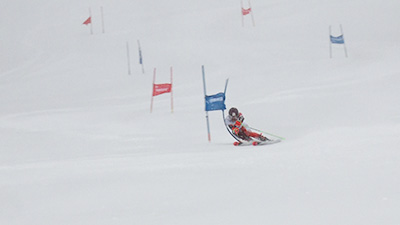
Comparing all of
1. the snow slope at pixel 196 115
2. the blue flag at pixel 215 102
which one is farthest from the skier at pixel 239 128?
the blue flag at pixel 215 102

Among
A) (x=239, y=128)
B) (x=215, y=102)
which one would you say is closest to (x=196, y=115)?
(x=215, y=102)

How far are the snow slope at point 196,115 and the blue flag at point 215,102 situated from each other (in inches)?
30.9

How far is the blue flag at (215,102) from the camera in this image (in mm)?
9797

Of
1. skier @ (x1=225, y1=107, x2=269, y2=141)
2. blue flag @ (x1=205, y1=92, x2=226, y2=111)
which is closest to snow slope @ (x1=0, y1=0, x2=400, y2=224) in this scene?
skier @ (x1=225, y1=107, x2=269, y2=141)

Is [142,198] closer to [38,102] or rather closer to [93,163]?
[93,163]

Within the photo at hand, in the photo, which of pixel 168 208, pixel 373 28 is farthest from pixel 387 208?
pixel 373 28

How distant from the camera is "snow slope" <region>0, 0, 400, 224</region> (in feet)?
14.0

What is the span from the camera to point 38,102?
18.8 metres

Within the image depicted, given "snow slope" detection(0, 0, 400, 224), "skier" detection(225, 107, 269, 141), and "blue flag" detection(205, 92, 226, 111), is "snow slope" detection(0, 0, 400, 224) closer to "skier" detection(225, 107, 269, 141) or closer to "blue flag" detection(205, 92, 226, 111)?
"skier" detection(225, 107, 269, 141)

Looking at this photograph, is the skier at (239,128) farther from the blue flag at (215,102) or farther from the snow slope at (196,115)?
the blue flag at (215,102)

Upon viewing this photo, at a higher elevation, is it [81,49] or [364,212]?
[81,49]

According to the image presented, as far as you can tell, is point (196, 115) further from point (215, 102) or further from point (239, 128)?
point (239, 128)

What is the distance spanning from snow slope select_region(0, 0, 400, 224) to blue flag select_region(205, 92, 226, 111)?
30.9 inches

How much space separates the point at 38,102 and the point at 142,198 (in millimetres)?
15327
